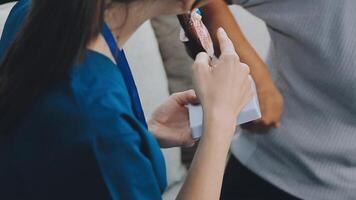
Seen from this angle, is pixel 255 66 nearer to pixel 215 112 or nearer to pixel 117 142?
pixel 215 112

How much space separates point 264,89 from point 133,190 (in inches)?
18.3

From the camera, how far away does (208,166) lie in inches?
27.3

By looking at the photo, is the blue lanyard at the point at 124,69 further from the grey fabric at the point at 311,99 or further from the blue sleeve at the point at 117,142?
the grey fabric at the point at 311,99

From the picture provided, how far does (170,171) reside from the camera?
1.46m

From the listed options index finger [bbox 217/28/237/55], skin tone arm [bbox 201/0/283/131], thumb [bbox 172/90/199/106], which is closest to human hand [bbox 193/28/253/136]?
index finger [bbox 217/28/237/55]

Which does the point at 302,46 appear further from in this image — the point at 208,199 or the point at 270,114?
the point at 208,199

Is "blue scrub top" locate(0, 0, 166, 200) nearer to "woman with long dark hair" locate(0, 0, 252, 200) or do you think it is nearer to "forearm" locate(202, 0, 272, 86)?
"woman with long dark hair" locate(0, 0, 252, 200)

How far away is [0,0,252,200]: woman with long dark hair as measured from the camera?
1.98 feet

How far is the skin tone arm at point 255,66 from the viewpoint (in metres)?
1.03

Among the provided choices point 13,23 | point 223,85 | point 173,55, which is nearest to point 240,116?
point 223,85

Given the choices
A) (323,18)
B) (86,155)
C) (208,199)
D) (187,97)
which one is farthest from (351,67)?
(86,155)

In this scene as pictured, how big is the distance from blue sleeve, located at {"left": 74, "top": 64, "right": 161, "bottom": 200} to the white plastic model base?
198mm

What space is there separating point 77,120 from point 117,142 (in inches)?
1.9

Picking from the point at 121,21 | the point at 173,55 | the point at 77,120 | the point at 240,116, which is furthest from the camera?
the point at 173,55
